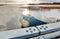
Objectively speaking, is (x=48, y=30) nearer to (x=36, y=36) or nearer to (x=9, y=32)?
(x=36, y=36)

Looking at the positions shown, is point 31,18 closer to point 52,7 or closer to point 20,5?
point 20,5

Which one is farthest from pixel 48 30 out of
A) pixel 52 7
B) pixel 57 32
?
pixel 52 7

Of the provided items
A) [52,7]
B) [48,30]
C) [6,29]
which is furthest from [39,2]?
[6,29]

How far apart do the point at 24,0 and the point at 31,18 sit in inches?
7.6

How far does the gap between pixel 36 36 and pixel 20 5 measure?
1.12 ft

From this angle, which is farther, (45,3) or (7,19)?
(45,3)

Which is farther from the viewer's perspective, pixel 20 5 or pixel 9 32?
pixel 20 5

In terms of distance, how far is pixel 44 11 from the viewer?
1.16 metres

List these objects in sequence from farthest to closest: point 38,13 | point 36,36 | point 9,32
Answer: point 38,13, point 36,36, point 9,32

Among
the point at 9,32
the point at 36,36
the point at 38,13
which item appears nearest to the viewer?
the point at 9,32

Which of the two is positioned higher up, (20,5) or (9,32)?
(20,5)

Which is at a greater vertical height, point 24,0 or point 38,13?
point 24,0

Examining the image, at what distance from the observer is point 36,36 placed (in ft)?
3.32

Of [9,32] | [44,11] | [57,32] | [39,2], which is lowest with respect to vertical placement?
[57,32]
